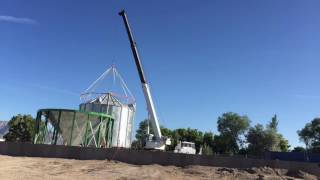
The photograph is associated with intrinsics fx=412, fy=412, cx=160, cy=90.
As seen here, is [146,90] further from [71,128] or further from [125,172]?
[125,172]

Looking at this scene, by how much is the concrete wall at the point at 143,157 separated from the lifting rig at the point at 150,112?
28.6 feet

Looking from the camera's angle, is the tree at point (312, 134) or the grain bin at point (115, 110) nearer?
the grain bin at point (115, 110)

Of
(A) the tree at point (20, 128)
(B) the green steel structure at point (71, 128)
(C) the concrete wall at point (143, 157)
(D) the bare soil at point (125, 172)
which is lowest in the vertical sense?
(D) the bare soil at point (125, 172)

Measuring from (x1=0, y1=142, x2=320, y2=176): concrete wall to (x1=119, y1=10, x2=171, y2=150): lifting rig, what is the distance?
871cm

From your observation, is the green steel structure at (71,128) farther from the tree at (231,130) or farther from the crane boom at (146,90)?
the tree at (231,130)

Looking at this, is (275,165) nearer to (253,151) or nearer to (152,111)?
(152,111)

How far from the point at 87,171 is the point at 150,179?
770 centimetres

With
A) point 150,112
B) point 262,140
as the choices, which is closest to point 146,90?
point 150,112

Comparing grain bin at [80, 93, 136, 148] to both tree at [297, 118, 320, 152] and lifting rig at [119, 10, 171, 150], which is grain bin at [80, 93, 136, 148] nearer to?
lifting rig at [119, 10, 171, 150]

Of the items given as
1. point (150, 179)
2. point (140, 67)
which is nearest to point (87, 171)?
point (150, 179)

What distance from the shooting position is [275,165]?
3978 cm

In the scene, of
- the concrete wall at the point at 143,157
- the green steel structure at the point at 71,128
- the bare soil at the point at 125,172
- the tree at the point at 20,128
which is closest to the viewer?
the bare soil at the point at 125,172

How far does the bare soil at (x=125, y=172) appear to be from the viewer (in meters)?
36.0

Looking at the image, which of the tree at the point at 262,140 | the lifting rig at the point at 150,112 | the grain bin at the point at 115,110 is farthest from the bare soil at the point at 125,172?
the tree at the point at 262,140
